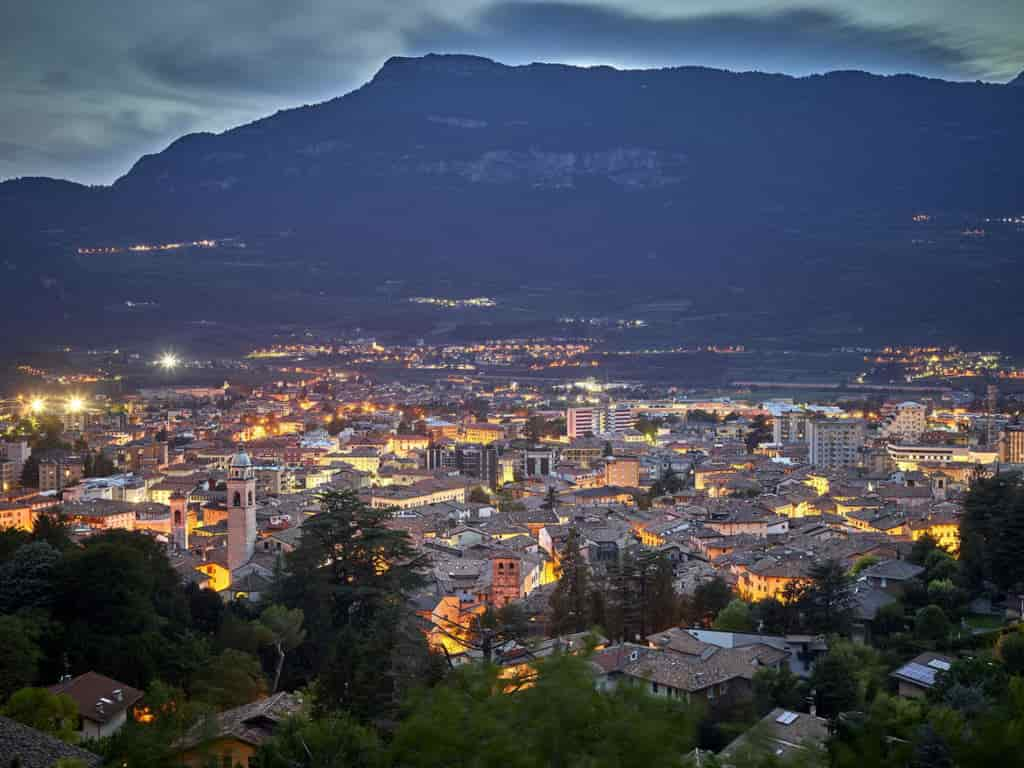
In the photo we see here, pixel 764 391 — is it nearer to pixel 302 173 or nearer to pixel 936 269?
pixel 936 269

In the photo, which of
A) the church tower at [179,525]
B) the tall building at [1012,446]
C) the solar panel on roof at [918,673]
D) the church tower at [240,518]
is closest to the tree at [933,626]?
the solar panel on roof at [918,673]

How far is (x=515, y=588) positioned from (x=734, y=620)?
179 inches

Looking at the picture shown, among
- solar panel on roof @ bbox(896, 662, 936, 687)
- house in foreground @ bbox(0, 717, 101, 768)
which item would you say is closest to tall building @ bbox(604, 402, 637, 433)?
solar panel on roof @ bbox(896, 662, 936, 687)

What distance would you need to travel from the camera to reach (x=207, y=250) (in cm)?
9362

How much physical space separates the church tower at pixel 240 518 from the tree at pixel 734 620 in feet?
23.9

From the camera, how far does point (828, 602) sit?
14266mm

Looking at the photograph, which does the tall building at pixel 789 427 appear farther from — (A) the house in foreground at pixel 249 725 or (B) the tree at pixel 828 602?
(A) the house in foreground at pixel 249 725

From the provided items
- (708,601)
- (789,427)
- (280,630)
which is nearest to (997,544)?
(708,601)

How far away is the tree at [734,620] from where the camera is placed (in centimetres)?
1419

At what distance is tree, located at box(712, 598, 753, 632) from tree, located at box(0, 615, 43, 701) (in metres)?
7.22

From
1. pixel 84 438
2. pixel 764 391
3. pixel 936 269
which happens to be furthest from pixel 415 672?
pixel 936 269

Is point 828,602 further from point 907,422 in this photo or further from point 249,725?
point 907,422

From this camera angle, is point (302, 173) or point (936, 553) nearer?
point (936, 553)

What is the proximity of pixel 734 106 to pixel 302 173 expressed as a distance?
3929 cm
